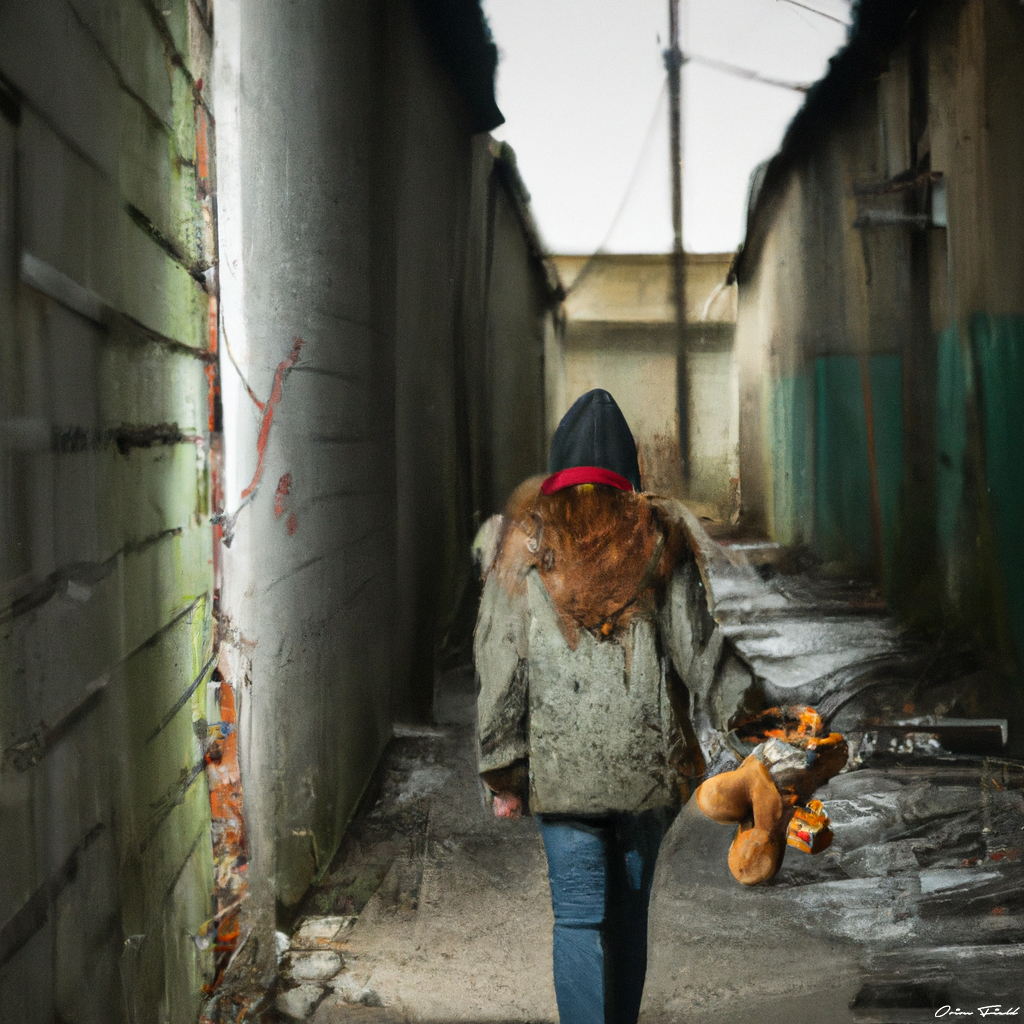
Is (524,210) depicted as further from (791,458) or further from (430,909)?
(430,909)

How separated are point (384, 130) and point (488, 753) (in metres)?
1.37

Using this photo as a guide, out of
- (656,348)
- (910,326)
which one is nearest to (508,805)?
(656,348)

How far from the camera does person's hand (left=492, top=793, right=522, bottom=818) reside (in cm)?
140

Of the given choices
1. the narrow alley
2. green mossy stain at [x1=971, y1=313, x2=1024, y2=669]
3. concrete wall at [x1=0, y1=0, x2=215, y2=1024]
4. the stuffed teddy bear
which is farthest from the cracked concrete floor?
green mossy stain at [x1=971, y1=313, x2=1024, y2=669]

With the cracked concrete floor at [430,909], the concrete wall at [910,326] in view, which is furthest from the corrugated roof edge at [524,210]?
the cracked concrete floor at [430,909]

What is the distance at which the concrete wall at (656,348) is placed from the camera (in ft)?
6.04

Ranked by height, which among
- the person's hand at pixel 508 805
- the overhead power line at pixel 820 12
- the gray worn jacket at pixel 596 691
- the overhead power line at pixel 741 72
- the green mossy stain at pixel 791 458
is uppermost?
the overhead power line at pixel 820 12

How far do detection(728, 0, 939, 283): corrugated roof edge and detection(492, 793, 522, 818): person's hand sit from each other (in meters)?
1.25

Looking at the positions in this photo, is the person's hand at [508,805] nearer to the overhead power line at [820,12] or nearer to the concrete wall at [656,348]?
the concrete wall at [656,348]

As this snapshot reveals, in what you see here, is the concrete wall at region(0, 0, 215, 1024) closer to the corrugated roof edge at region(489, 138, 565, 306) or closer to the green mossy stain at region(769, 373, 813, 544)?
the corrugated roof edge at region(489, 138, 565, 306)

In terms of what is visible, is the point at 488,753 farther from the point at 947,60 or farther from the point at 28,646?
the point at 947,60

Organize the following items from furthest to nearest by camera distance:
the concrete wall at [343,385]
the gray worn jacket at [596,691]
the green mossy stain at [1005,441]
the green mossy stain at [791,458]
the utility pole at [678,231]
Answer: the green mossy stain at [1005,441]
the green mossy stain at [791,458]
the utility pole at [678,231]
the concrete wall at [343,385]
the gray worn jacket at [596,691]

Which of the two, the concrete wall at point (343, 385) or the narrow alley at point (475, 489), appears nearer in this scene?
the narrow alley at point (475, 489)

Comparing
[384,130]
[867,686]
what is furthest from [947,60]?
[867,686]
